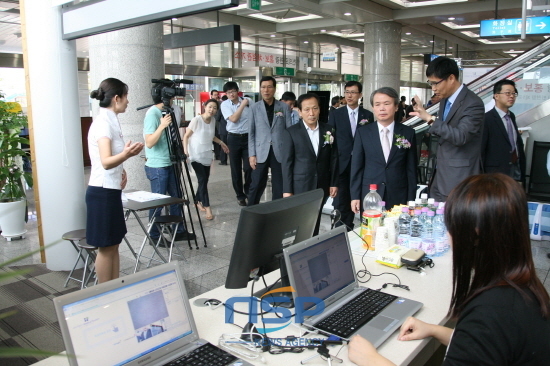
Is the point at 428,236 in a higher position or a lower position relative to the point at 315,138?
lower

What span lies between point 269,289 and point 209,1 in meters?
1.42

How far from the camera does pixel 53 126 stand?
3869 millimetres

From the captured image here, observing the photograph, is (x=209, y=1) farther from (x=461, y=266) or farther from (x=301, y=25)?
(x=301, y=25)

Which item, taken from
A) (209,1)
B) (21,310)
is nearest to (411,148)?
(209,1)

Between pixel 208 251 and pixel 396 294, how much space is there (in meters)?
2.94

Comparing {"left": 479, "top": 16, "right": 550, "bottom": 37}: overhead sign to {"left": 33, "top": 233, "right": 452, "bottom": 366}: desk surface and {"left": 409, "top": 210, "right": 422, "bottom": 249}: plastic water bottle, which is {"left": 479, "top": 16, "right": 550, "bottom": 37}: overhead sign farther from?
{"left": 33, "top": 233, "right": 452, "bottom": 366}: desk surface

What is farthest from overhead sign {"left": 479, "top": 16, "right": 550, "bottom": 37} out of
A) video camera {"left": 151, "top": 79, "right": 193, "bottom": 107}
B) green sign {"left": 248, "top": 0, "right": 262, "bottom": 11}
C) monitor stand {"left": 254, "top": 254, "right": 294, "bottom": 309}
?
monitor stand {"left": 254, "top": 254, "right": 294, "bottom": 309}

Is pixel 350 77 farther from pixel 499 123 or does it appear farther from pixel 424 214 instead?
pixel 424 214

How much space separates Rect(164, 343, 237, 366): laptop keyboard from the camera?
1.41 metres

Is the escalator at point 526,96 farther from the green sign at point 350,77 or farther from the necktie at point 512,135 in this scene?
the green sign at point 350,77

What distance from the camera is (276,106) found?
5633 millimetres

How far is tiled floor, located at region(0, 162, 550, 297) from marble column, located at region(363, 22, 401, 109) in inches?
261

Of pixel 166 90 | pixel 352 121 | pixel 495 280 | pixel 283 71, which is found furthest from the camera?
pixel 283 71

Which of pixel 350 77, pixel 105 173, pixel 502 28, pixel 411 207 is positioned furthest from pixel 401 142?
pixel 350 77
